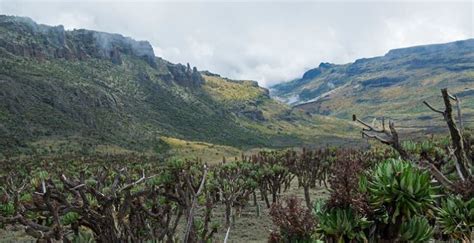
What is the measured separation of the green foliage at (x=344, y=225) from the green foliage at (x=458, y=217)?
2.06 m

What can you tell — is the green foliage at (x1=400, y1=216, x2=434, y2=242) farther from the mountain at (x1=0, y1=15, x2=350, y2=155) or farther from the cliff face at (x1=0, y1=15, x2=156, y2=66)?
the cliff face at (x1=0, y1=15, x2=156, y2=66)

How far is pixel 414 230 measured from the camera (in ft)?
20.1

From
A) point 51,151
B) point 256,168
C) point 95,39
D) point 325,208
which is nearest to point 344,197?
point 325,208

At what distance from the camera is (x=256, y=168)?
32.1 metres

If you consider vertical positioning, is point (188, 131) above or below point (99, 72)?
below

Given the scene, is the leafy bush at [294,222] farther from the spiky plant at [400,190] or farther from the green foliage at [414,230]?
the green foliage at [414,230]

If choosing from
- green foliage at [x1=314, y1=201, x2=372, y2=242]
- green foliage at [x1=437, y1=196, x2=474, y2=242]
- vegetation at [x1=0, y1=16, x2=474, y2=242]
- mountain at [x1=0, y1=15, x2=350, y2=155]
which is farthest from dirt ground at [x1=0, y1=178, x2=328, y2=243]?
mountain at [x1=0, y1=15, x2=350, y2=155]

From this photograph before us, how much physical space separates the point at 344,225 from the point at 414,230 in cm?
93

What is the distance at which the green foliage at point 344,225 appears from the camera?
6305 mm

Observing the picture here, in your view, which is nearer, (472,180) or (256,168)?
(472,180)

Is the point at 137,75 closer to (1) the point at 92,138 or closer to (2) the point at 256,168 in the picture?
(1) the point at 92,138

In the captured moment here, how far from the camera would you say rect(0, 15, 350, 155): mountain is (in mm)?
74375

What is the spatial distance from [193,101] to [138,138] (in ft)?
174

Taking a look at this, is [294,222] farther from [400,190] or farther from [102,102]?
[102,102]
